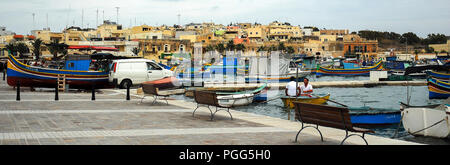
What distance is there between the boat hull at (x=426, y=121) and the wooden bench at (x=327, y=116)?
18.3ft

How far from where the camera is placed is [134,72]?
27.2 metres

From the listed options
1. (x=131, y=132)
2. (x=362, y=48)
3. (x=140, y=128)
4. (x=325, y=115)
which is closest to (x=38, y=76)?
(x=140, y=128)

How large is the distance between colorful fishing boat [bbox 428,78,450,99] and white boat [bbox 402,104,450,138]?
15.9 metres

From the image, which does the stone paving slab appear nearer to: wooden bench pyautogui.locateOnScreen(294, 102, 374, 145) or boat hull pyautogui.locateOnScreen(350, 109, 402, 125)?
wooden bench pyautogui.locateOnScreen(294, 102, 374, 145)

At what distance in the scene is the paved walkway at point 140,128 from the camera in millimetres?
9117

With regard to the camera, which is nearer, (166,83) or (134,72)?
(166,83)

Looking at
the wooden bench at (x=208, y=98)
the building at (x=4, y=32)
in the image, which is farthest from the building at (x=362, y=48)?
the wooden bench at (x=208, y=98)

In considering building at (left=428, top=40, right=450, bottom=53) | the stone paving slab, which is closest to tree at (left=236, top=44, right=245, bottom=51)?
building at (left=428, top=40, right=450, bottom=53)

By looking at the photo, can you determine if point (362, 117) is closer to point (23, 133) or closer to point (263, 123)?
point (263, 123)

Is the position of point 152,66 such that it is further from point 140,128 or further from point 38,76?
point 140,128

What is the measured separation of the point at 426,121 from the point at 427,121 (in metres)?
0.03

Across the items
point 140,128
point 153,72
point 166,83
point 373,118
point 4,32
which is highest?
point 4,32
